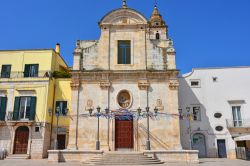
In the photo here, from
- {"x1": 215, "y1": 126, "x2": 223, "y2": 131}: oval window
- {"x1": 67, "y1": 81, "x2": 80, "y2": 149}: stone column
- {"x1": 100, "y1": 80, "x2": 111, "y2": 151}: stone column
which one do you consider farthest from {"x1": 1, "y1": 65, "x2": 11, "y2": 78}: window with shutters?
{"x1": 215, "y1": 126, "x2": 223, "y2": 131}: oval window

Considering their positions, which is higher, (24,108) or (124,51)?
(124,51)

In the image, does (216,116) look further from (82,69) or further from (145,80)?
(82,69)

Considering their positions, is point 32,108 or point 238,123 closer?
point 32,108

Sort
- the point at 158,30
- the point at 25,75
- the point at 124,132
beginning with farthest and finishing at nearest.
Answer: the point at 158,30, the point at 25,75, the point at 124,132

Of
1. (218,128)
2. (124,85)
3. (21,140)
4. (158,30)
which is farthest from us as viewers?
(158,30)

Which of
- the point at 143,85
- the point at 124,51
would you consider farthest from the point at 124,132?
the point at 124,51

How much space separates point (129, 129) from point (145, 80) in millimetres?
4713

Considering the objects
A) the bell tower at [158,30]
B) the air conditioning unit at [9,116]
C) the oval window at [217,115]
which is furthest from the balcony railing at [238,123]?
the air conditioning unit at [9,116]

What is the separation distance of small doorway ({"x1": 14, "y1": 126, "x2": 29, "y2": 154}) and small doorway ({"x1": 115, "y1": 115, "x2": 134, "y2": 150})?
8.82 m

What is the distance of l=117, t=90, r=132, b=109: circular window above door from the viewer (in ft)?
73.8

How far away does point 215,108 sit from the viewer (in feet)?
82.7

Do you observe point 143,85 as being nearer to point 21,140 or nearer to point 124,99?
point 124,99

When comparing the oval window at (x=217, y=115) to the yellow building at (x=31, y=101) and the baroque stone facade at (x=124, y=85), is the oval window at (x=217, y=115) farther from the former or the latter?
the yellow building at (x=31, y=101)

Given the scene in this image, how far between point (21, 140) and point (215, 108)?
19625 mm
